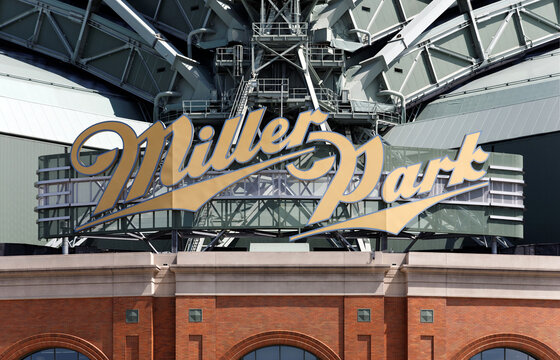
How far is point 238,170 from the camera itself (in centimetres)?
7656

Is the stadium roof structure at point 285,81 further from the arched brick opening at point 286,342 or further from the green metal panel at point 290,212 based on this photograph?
the arched brick opening at point 286,342

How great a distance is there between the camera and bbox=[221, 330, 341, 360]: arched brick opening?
233 feet

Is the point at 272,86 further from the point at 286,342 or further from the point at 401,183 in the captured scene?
the point at 286,342

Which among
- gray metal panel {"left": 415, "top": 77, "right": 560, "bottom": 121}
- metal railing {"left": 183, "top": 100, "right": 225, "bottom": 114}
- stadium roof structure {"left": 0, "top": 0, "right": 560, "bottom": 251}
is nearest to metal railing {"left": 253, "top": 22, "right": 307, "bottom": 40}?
stadium roof structure {"left": 0, "top": 0, "right": 560, "bottom": 251}

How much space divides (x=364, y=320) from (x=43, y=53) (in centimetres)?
4648

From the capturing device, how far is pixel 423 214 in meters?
77.9

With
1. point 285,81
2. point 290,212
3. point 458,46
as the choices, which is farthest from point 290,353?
point 458,46

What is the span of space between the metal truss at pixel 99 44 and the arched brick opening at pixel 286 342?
31.6 metres

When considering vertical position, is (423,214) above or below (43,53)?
below

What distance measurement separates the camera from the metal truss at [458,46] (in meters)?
102

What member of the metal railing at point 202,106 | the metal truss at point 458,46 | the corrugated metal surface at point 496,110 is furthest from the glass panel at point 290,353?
the metal truss at point 458,46

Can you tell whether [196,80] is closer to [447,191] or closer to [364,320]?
[447,191]

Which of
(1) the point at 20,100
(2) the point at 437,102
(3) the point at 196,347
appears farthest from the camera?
(2) the point at 437,102

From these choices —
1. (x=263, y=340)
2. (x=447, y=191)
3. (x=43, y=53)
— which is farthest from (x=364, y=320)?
(x=43, y=53)
